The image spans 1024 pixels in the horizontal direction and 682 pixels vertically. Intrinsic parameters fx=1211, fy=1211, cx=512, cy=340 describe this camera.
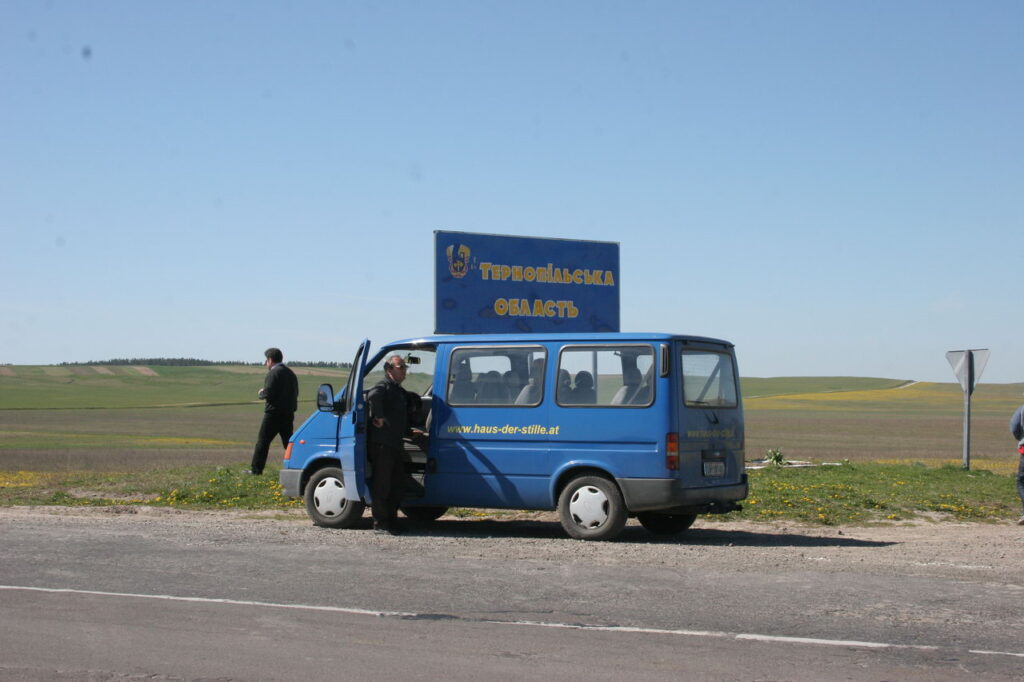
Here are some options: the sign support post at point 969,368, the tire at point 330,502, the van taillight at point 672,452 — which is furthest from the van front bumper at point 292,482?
the sign support post at point 969,368

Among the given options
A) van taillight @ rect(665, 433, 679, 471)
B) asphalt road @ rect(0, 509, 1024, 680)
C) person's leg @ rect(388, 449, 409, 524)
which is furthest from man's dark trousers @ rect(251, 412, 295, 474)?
Result: van taillight @ rect(665, 433, 679, 471)

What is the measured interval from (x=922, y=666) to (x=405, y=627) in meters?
2.92

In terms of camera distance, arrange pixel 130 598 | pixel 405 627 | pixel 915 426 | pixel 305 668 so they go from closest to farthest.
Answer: pixel 305 668, pixel 405 627, pixel 130 598, pixel 915 426

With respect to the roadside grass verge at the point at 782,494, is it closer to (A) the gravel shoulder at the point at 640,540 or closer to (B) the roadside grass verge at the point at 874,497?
(B) the roadside grass verge at the point at 874,497

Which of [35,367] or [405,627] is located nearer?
[405,627]

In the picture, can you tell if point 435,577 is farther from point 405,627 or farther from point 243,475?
point 243,475

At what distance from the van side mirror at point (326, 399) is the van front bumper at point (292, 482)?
0.88 meters

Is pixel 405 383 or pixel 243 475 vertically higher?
pixel 405 383

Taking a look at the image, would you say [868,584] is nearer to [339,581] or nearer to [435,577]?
[435,577]

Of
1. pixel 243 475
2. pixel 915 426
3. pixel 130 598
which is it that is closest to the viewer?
pixel 130 598

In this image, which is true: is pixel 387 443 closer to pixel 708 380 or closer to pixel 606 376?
pixel 606 376

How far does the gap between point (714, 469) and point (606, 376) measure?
144 centimetres

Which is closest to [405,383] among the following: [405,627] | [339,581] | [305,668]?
[339,581]

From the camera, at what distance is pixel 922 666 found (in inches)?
247
